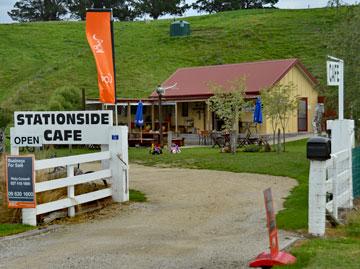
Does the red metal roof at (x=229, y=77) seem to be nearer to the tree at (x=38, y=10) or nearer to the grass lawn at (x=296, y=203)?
the grass lawn at (x=296, y=203)

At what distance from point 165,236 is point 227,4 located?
301 ft

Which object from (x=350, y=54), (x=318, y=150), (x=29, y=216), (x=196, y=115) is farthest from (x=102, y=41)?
(x=196, y=115)

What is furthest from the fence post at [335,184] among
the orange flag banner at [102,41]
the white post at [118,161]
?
the orange flag banner at [102,41]

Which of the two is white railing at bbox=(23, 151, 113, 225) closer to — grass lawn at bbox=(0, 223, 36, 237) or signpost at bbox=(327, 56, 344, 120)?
grass lawn at bbox=(0, 223, 36, 237)

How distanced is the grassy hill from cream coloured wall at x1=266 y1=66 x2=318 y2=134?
631 cm

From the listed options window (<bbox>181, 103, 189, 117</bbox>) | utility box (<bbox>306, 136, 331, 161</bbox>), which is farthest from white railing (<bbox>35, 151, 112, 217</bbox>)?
window (<bbox>181, 103, 189, 117</bbox>)

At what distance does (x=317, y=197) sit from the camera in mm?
8500

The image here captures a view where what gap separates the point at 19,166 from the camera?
9883 mm

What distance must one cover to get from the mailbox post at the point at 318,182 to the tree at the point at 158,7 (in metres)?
89.4

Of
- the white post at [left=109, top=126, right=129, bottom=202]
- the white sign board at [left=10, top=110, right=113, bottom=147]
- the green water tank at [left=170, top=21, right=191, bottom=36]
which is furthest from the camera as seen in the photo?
the green water tank at [left=170, top=21, right=191, bottom=36]

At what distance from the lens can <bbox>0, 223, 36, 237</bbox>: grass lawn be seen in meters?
9.31

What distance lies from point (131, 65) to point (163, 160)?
→ 31.0 metres

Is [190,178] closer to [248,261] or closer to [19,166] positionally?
[19,166]

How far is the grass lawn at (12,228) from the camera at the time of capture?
30.6 feet
